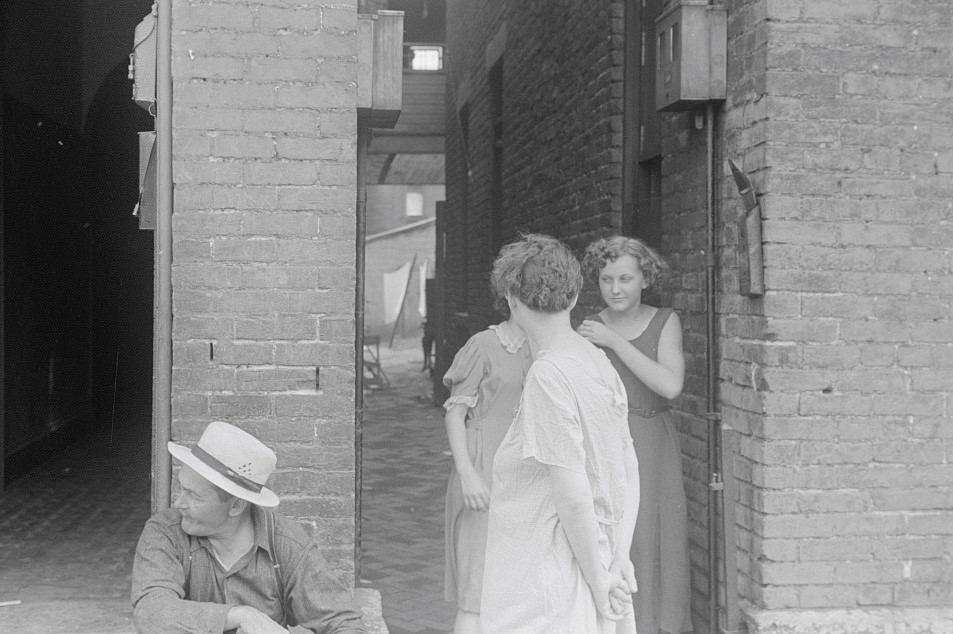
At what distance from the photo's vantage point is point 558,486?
9.23 ft

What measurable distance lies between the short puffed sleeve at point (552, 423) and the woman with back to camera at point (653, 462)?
1447 mm

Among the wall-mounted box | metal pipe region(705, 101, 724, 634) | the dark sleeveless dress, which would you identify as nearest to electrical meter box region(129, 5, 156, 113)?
the wall-mounted box

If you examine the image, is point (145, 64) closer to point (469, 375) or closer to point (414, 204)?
point (469, 375)

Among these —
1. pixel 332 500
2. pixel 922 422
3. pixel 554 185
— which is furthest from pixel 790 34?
pixel 554 185

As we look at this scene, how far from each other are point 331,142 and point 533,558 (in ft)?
5.92

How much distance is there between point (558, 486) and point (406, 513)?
521 cm

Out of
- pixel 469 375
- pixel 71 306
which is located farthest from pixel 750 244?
pixel 71 306

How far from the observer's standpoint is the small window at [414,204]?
4306cm

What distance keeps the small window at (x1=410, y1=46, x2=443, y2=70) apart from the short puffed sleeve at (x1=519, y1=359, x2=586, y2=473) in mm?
17797

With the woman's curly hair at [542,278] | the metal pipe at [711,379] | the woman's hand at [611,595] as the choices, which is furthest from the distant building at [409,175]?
the woman's hand at [611,595]

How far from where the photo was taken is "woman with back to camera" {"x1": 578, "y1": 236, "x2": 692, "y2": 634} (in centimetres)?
430

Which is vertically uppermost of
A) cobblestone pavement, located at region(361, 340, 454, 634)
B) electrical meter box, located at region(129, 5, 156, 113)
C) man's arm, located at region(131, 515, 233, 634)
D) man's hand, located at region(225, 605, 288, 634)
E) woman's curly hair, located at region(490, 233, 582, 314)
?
electrical meter box, located at region(129, 5, 156, 113)

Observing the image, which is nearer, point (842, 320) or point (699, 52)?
point (842, 320)

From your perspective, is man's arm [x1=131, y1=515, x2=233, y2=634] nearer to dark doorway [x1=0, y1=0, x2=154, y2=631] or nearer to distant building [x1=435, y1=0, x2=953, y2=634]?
distant building [x1=435, y1=0, x2=953, y2=634]
